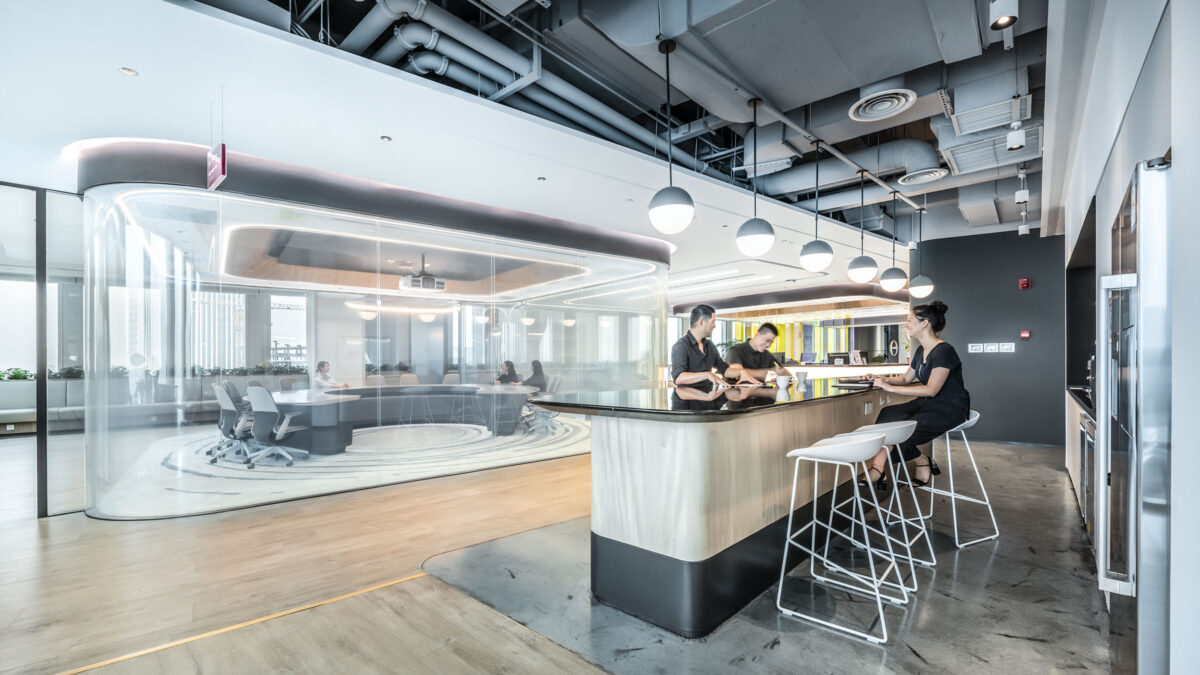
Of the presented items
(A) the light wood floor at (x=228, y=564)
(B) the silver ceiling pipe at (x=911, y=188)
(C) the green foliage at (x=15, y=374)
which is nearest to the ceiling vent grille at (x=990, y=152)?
(B) the silver ceiling pipe at (x=911, y=188)

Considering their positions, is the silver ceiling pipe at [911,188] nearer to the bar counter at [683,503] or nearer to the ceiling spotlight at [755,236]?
the ceiling spotlight at [755,236]

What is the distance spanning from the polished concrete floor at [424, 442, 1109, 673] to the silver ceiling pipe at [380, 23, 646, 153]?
312cm

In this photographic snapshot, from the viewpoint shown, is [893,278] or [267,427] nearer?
[267,427]

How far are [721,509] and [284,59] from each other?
3393mm

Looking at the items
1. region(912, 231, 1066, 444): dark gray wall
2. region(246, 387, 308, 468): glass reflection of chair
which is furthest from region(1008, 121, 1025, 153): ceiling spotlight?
region(246, 387, 308, 468): glass reflection of chair

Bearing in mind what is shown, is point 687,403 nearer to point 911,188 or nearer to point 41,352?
point 911,188

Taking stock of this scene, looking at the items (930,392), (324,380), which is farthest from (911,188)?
(324,380)

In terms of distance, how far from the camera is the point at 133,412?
455cm

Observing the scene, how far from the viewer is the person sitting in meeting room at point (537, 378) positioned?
6.78m

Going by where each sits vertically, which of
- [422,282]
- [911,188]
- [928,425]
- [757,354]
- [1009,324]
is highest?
[911,188]

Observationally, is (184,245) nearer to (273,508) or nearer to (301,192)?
(301,192)

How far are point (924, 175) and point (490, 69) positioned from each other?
425 cm

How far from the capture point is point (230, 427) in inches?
191

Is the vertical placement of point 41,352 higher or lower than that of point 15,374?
higher
